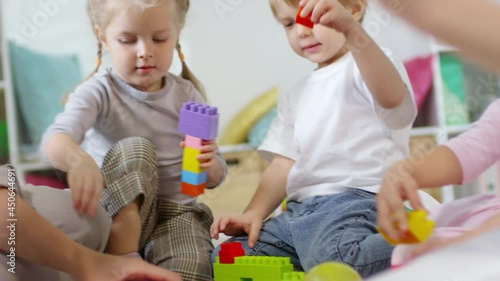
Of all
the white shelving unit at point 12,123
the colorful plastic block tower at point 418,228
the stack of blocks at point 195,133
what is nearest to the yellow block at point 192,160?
the stack of blocks at point 195,133

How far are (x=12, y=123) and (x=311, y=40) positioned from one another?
29 centimetres

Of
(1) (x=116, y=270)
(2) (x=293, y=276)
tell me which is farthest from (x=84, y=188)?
(2) (x=293, y=276)

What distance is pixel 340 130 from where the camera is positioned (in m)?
0.59

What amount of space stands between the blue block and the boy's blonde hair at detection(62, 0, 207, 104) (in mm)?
75

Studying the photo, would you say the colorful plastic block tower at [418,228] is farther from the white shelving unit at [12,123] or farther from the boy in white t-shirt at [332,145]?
the white shelving unit at [12,123]

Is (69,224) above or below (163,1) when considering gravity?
below

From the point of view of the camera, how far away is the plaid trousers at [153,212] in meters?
0.59

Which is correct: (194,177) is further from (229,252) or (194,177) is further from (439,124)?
(439,124)

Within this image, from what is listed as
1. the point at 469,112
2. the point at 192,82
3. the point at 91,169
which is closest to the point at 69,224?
the point at 91,169

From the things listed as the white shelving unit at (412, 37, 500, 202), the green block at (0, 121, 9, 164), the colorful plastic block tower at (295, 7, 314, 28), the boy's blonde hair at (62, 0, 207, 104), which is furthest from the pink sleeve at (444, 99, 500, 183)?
the green block at (0, 121, 9, 164)

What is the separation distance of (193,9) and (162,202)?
164 mm

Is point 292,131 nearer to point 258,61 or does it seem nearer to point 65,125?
point 258,61

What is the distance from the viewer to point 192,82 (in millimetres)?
646

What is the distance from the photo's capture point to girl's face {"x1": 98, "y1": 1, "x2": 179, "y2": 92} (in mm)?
579
